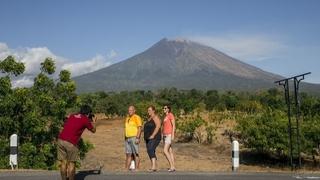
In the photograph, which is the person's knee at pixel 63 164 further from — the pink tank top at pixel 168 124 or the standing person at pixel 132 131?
the pink tank top at pixel 168 124

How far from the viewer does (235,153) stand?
13562mm

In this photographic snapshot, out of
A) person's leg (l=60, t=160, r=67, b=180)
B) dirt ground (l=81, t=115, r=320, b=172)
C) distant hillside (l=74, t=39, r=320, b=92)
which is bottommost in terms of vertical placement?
dirt ground (l=81, t=115, r=320, b=172)

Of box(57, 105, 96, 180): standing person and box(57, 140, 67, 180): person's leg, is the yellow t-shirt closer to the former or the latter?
Result: box(57, 105, 96, 180): standing person

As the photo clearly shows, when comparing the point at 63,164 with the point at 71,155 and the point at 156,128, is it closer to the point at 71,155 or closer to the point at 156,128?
the point at 71,155

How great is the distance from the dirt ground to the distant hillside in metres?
107

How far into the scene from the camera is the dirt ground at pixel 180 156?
21644 millimetres

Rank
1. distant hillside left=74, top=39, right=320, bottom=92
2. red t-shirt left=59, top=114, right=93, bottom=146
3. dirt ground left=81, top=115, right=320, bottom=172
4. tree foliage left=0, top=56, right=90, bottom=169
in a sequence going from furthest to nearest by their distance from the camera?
distant hillside left=74, top=39, right=320, bottom=92 → dirt ground left=81, top=115, right=320, bottom=172 → tree foliage left=0, top=56, right=90, bottom=169 → red t-shirt left=59, top=114, right=93, bottom=146

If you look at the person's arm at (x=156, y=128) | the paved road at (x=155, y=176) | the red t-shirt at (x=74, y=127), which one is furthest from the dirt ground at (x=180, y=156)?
the red t-shirt at (x=74, y=127)

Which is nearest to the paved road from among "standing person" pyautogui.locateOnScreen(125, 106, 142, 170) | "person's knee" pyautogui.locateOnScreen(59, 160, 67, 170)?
"person's knee" pyautogui.locateOnScreen(59, 160, 67, 170)

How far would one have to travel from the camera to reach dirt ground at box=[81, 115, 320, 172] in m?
21.6

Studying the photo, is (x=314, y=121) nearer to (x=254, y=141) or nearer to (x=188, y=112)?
(x=254, y=141)

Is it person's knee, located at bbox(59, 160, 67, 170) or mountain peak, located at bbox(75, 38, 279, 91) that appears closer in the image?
person's knee, located at bbox(59, 160, 67, 170)

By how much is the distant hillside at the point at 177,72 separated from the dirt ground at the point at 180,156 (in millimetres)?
107403

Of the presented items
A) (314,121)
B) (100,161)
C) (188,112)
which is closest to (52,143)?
(100,161)
